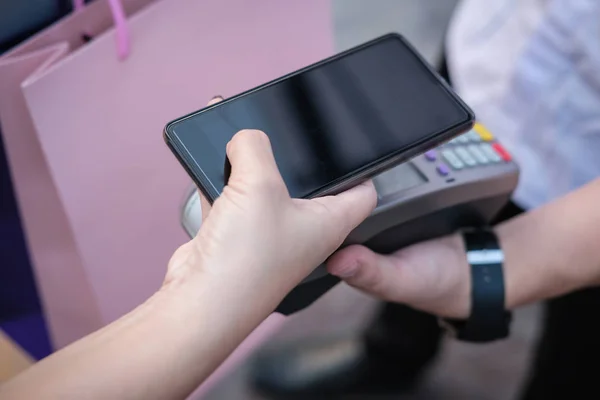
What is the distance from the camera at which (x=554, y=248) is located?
0.45 meters

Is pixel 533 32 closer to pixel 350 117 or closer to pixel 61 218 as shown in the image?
pixel 350 117

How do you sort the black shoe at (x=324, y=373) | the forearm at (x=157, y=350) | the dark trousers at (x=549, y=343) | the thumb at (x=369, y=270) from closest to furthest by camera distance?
1. the forearm at (x=157, y=350)
2. the thumb at (x=369, y=270)
3. the dark trousers at (x=549, y=343)
4. the black shoe at (x=324, y=373)

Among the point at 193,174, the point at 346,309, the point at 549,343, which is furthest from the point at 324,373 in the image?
the point at 193,174

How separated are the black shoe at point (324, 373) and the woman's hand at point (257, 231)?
44cm

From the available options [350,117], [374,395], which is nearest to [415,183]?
[350,117]

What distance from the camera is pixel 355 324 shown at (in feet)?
2.50

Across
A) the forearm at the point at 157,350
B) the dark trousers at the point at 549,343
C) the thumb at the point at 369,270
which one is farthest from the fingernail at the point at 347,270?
the dark trousers at the point at 549,343

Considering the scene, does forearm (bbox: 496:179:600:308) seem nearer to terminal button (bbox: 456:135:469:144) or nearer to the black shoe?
terminal button (bbox: 456:135:469:144)

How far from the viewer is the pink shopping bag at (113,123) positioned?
1.09 ft

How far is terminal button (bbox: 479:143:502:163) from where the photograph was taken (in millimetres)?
413

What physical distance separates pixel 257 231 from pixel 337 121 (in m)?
0.11

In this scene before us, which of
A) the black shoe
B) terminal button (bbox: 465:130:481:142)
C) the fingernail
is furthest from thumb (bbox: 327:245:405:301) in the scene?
the black shoe

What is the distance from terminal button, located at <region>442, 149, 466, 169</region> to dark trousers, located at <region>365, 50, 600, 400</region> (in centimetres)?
13

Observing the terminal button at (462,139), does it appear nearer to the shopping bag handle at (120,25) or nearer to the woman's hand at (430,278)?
the woman's hand at (430,278)
